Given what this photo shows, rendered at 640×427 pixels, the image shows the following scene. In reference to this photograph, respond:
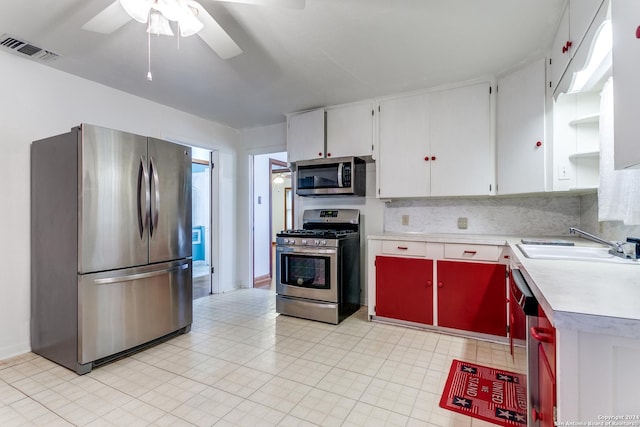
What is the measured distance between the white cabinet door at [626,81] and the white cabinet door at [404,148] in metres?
2.02

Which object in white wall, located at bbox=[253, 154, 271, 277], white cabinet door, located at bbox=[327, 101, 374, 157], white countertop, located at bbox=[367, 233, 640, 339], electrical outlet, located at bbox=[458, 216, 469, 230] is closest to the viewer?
white countertop, located at bbox=[367, 233, 640, 339]

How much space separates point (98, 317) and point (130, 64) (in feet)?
6.43

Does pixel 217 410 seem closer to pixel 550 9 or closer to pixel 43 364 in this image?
pixel 43 364

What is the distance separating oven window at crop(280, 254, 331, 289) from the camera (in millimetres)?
3111

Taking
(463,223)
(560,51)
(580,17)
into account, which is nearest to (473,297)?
(463,223)

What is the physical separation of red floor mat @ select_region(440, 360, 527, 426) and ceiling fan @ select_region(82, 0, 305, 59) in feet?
7.43

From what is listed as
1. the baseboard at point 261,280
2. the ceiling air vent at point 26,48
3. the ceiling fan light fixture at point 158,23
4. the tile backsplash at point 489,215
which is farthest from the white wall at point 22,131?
the tile backsplash at point 489,215

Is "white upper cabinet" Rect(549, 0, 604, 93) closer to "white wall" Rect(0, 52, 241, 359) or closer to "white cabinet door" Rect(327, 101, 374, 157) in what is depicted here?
"white cabinet door" Rect(327, 101, 374, 157)

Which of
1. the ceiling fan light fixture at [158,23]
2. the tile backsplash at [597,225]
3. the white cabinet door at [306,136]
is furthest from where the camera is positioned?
the white cabinet door at [306,136]

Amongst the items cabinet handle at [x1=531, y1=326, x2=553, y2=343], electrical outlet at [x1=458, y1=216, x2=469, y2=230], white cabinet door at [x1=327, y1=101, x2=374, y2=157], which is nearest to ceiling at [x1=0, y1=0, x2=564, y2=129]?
white cabinet door at [x1=327, y1=101, x2=374, y2=157]

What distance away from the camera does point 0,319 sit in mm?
2299

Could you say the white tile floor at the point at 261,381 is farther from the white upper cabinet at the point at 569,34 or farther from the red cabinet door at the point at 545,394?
the white upper cabinet at the point at 569,34

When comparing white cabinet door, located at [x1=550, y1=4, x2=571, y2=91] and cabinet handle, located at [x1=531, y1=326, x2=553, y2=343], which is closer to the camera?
cabinet handle, located at [x1=531, y1=326, x2=553, y2=343]

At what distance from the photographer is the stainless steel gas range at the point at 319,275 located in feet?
10.0
